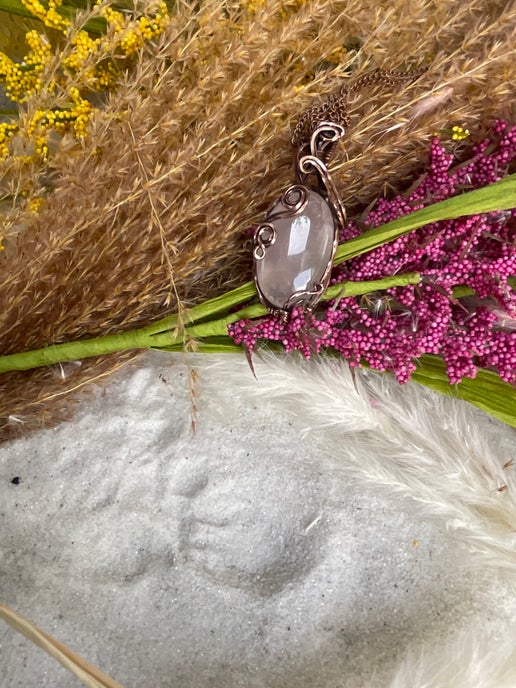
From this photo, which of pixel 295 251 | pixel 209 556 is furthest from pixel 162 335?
pixel 209 556

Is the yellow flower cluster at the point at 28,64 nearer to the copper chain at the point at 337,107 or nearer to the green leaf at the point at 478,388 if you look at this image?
the copper chain at the point at 337,107

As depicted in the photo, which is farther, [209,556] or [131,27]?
[209,556]

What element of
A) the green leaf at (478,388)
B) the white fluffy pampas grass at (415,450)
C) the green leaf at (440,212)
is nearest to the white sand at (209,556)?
the white fluffy pampas grass at (415,450)

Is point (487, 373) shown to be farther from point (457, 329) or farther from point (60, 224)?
point (60, 224)

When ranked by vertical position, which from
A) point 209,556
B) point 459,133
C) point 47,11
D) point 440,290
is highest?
point 47,11

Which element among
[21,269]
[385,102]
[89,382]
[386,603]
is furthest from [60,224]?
[386,603]

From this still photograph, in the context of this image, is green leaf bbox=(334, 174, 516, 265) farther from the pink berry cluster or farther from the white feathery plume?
the white feathery plume

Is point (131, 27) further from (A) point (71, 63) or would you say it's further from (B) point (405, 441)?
(B) point (405, 441)
